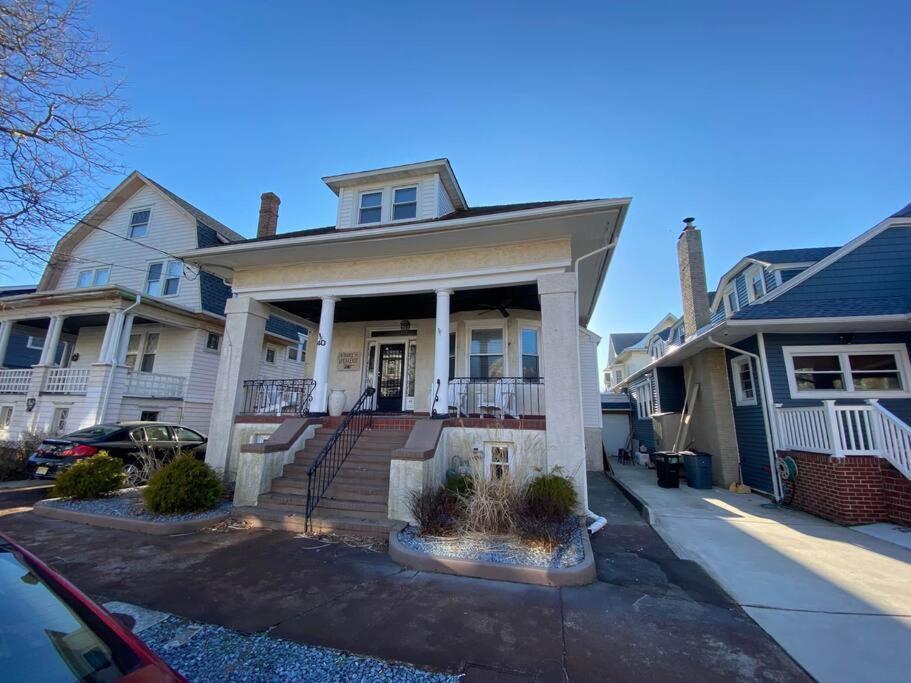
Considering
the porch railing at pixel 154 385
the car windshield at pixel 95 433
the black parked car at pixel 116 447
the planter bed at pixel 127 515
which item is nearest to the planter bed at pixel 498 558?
the planter bed at pixel 127 515

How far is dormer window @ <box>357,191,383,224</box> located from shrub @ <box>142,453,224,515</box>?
7.06 metres

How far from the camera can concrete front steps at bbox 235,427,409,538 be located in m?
6.03

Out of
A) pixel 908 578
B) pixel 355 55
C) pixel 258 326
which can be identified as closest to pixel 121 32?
pixel 355 55

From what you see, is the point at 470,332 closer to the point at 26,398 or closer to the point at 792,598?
the point at 792,598

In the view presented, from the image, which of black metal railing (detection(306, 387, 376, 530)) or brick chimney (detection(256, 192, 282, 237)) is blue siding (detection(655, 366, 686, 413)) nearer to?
black metal railing (detection(306, 387, 376, 530))

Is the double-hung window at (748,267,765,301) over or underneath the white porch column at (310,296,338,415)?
over

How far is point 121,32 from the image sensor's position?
264 inches

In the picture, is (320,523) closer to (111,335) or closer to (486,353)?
(486,353)

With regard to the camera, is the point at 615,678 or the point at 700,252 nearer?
the point at 615,678

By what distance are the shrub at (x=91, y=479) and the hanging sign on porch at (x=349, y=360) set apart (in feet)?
17.5

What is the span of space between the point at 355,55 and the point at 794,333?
12.3m

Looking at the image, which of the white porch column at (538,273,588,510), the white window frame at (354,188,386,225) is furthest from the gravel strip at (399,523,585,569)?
the white window frame at (354,188,386,225)

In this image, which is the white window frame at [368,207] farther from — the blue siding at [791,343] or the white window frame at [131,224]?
the white window frame at [131,224]

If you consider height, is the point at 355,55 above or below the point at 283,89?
above
